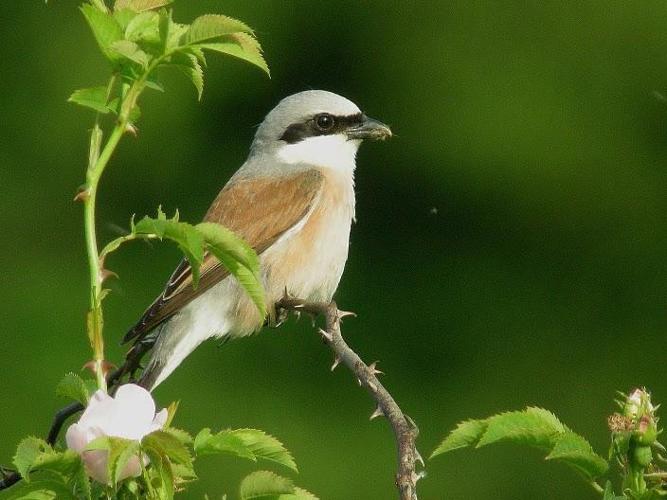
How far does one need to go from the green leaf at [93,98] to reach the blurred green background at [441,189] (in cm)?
531

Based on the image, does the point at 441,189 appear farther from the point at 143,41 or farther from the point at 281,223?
the point at 143,41

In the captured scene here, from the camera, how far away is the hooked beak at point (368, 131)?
4270 millimetres

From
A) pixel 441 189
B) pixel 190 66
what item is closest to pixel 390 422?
pixel 190 66

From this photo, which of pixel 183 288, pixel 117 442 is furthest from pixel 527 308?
pixel 117 442

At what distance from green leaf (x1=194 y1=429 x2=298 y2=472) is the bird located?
1.82 m

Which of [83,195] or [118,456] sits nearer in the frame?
[118,456]

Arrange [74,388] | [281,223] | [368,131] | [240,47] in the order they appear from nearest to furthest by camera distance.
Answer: [74,388] → [240,47] → [281,223] → [368,131]

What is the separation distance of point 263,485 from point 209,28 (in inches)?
22.7

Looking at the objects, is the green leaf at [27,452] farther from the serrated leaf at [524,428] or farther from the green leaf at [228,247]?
the serrated leaf at [524,428]

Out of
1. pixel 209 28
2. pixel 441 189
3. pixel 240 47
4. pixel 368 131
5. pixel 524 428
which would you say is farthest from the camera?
pixel 441 189

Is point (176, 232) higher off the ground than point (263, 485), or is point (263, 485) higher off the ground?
point (176, 232)

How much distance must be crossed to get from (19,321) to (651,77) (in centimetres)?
349

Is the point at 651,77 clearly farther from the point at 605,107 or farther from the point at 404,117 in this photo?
the point at 404,117

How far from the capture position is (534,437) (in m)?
1.70
